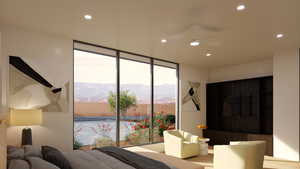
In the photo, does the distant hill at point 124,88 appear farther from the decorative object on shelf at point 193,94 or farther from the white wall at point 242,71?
the white wall at point 242,71

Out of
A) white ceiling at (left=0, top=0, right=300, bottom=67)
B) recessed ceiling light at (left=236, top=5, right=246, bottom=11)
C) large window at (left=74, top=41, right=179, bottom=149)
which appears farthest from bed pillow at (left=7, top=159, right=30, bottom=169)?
recessed ceiling light at (left=236, top=5, right=246, bottom=11)

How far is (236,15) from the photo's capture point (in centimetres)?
318

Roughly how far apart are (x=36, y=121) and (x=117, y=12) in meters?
2.14

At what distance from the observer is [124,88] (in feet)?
17.6

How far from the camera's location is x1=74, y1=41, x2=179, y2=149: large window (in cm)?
468

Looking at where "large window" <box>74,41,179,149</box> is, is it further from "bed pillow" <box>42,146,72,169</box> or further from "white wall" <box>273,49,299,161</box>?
"white wall" <box>273,49,299,161</box>

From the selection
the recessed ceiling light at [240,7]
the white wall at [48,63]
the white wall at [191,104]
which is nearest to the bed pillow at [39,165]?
the white wall at [48,63]

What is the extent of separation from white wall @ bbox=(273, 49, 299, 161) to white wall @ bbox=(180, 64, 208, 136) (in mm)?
2356

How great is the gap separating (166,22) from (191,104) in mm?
4032

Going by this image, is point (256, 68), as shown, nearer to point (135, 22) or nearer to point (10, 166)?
point (135, 22)

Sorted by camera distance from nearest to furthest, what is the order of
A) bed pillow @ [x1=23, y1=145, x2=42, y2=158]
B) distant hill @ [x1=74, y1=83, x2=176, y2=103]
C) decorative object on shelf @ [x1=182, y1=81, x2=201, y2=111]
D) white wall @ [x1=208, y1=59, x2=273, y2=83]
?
1. bed pillow @ [x1=23, y1=145, x2=42, y2=158]
2. distant hill @ [x1=74, y1=83, x2=176, y2=103]
3. white wall @ [x1=208, y1=59, x2=273, y2=83]
4. decorative object on shelf @ [x1=182, y1=81, x2=201, y2=111]

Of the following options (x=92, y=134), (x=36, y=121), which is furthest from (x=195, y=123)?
(x=36, y=121)

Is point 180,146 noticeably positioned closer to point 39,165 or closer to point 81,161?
point 81,161

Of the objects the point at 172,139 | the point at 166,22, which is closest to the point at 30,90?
the point at 166,22
